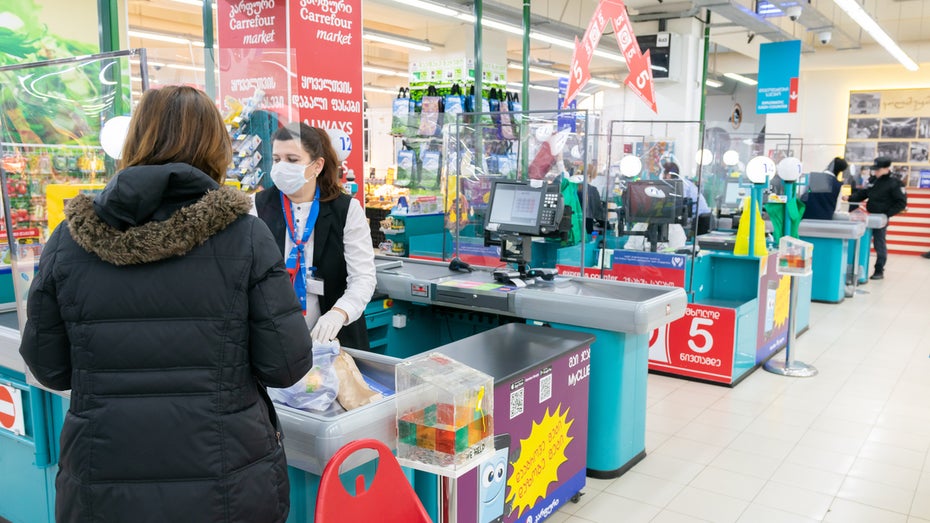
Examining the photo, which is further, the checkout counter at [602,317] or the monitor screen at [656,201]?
the monitor screen at [656,201]

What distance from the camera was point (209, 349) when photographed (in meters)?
1.57

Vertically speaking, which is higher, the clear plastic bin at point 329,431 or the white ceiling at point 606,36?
the white ceiling at point 606,36

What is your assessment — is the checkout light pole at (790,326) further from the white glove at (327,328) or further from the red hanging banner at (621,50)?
the white glove at (327,328)

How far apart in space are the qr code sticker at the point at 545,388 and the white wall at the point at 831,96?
1416 centimetres

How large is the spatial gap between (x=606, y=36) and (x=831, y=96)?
596 cm

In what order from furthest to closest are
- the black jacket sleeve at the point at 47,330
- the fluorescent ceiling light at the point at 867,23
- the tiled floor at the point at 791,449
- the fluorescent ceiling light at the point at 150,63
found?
1. the fluorescent ceiling light at the point at 867,23
2. the tiled floor at the point at 791,449
3. the fluorescent ceiling light at the point at 150,63
4. the black jacket sleeve at the point at 47,330

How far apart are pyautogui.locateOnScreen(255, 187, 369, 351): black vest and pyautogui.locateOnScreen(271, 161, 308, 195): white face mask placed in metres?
0.13

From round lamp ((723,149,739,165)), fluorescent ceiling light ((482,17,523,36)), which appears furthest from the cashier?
fluorescent ceiling light ((482,17,523,36))

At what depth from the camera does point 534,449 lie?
10.4 ft

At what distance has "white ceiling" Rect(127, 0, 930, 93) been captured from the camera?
11.6m

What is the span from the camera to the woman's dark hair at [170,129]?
5.24ft

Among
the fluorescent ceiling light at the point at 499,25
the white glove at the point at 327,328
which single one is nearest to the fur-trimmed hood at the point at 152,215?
the white glove at the point at 327,328

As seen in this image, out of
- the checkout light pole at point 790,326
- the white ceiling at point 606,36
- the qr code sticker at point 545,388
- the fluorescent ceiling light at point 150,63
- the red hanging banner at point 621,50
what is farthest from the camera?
the white ceiling at point 606,36

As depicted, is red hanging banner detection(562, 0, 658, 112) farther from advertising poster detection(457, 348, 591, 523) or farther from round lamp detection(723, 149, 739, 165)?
round lamp detection(723, 149, 739, 165)
